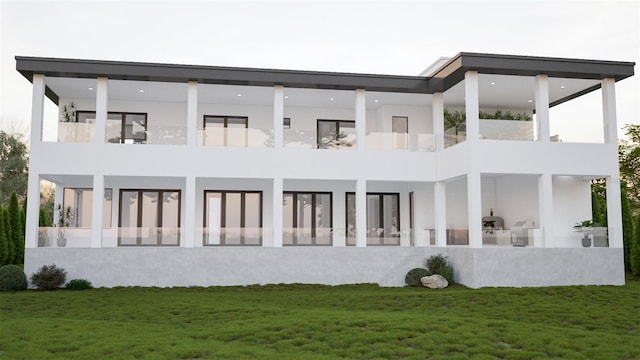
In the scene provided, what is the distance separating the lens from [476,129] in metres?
21.1

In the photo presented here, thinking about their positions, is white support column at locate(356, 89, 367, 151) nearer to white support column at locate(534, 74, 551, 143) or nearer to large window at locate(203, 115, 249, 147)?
large window at locate(203, 115, 249, 147)

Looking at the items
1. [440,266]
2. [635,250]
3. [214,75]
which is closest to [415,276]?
[440,266]

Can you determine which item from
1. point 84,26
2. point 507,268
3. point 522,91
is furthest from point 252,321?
point 84,26

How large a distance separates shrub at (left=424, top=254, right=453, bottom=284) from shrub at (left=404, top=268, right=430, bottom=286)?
1.09 ft

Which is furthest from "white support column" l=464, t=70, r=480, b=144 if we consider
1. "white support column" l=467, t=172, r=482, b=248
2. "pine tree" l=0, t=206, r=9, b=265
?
"pine tree" l=0, t=206, r=9, b=265

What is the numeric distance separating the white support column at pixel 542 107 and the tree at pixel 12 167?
33231 millimetres

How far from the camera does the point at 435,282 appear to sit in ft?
68.3

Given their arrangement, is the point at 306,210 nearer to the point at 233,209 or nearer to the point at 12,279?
the point at 233,209

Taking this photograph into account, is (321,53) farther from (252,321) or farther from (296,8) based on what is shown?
(252,321)

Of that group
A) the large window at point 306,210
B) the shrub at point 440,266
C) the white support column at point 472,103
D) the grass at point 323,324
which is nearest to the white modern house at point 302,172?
Result: the white support column at point 472,103

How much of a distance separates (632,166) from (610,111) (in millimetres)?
19924

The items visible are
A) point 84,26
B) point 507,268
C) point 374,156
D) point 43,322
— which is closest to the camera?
point 43,322

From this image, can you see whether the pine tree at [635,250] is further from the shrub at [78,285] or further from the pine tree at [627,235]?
the shrub at [78,285]

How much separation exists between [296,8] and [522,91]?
34.4ft
